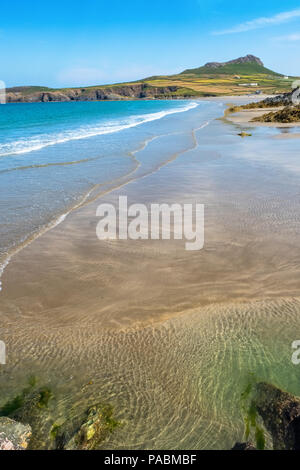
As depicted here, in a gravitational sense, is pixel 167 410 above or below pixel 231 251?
below

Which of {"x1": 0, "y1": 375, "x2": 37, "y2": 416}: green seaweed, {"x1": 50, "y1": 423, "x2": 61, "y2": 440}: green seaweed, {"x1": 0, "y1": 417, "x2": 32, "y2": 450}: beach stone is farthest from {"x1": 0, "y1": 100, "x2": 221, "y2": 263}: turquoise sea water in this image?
{"x1": 50, "y1": 423, "x2": 61, "y2": 440}: green seaweed

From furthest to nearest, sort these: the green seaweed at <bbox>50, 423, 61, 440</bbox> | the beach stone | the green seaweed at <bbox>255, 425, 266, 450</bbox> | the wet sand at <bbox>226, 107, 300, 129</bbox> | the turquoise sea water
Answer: the wet sand at <bbox>226, 107, 300, 129</bbox> → the turquoise sea water → the green seaweed at <bbox>50, 423, 61, 440</bbox> → the green seaweed at <bbox>255, 425, 266, 450</bbox> → the beach stone

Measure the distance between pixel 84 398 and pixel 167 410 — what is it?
126 cm

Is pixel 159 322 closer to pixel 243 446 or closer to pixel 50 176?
pixel 243 446

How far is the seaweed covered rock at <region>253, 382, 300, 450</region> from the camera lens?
382 cm

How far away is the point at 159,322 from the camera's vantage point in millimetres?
6090

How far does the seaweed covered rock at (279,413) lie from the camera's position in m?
3.82

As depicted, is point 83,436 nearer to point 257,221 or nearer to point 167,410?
point 167,410

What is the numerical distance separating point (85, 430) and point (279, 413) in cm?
264

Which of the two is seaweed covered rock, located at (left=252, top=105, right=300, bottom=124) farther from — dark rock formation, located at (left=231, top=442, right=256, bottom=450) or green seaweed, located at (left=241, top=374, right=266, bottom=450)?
dark rock formation, located at (left=231, top=442, right=256, bottom=450)

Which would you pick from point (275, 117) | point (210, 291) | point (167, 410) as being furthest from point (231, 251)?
point (275, 117)

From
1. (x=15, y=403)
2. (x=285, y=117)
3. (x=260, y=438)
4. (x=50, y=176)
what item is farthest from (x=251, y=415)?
(x=285, y=117)

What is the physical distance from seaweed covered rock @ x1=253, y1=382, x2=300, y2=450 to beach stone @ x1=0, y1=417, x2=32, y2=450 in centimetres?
317

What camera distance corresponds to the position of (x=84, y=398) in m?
4.55
